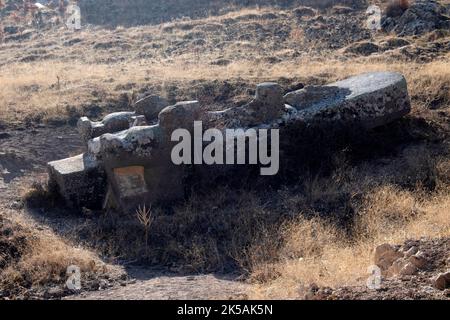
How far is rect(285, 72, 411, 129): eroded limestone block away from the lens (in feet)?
36.0

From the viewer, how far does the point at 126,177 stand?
978cm

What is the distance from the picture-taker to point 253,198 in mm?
9797

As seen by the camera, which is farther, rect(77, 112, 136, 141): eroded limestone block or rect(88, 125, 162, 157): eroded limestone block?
rect(77, 112, 136, 141): eroded limestone block

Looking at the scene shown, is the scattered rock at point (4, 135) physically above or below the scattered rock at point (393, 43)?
below

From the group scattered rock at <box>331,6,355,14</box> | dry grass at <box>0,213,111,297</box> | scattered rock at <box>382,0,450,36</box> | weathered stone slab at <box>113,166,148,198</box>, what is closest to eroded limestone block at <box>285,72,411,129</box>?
weathered stone slab at <box>113,166,148,198</box>

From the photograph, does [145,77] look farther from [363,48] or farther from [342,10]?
[342,10]

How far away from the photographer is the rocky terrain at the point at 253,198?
6.84m

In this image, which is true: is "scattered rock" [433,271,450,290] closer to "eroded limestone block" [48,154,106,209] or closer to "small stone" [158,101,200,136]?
"small stone" [158,101,200,136]

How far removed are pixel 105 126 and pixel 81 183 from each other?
1325 mm

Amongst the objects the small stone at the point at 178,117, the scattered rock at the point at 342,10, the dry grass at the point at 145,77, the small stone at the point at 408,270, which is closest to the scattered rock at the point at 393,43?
the dry grass at the point at 145,77

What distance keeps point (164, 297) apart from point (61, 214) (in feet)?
13.1

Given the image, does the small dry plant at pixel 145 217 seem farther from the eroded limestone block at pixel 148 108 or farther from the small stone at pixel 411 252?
the small stone at pixel 411 252

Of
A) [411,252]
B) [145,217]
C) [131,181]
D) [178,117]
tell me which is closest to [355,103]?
[178,117]
